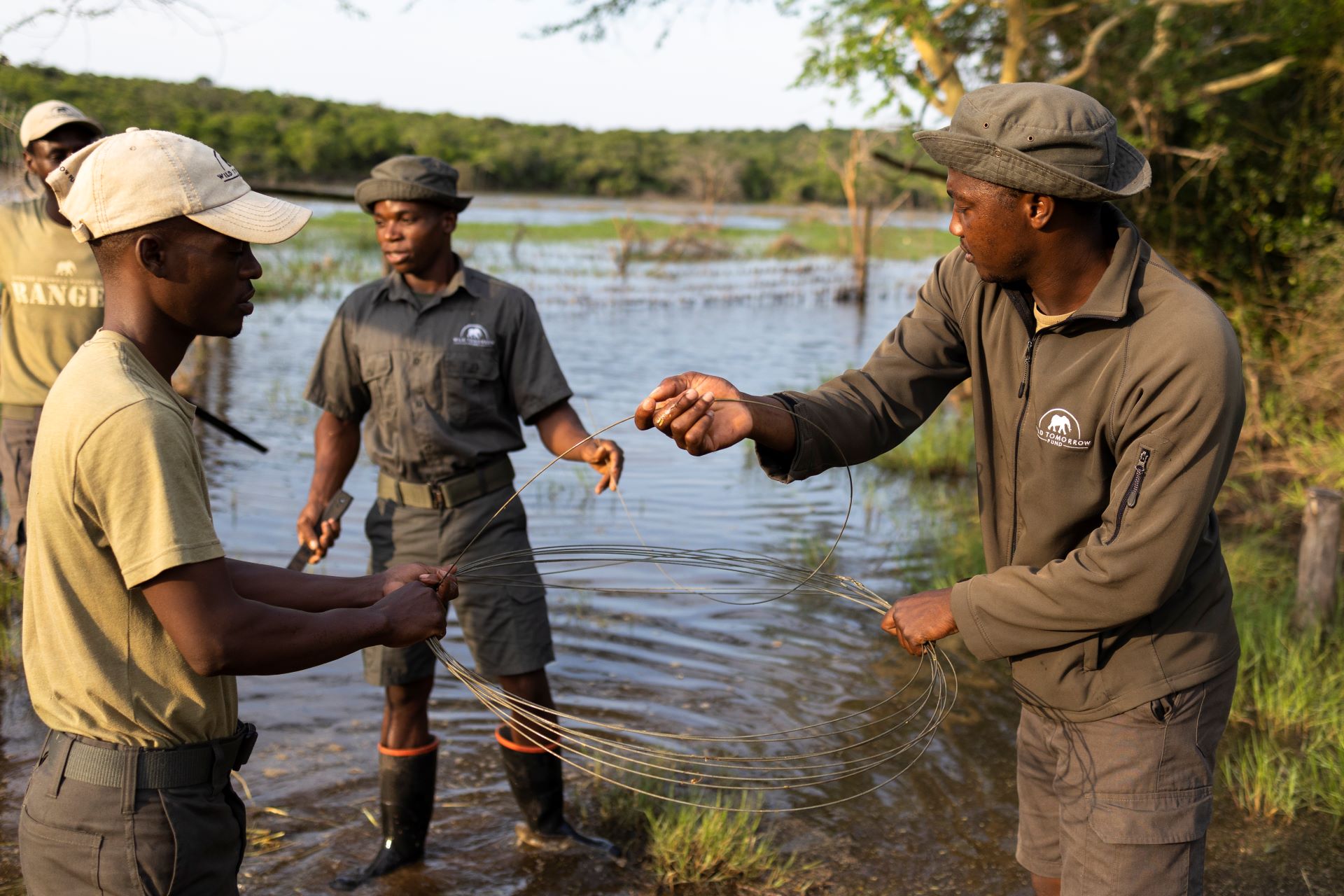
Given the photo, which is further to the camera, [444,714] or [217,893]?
[444,714]

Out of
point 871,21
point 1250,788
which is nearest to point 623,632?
point 1250,788

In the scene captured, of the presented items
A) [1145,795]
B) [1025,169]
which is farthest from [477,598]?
[1025,169]

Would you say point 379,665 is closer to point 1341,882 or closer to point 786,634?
point 786,634

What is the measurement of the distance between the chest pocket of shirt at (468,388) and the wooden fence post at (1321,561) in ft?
14.2

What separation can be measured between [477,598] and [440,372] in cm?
80

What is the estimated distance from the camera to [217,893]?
2262 mm

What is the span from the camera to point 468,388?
4.14 metres

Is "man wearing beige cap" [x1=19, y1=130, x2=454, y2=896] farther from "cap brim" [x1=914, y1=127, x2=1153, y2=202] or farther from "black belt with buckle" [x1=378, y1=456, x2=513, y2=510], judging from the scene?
"black belt with buckle" [x1=378, y1=456, x2=513, y2=510]

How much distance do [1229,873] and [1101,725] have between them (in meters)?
1.99

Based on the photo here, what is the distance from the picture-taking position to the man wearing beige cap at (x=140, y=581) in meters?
2.00

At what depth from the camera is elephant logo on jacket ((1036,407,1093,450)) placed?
256 cm

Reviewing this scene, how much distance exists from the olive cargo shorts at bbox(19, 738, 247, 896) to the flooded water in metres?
1.91

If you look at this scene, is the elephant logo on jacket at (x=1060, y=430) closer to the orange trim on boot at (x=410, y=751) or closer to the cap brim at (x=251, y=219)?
the cap brim at (x=251, y=219)

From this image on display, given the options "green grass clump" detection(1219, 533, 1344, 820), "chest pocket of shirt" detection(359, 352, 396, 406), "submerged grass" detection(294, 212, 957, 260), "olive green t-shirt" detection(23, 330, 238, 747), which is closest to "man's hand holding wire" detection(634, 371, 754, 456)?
"olive green t-shirt" detection(23, 330, 238, 747)
